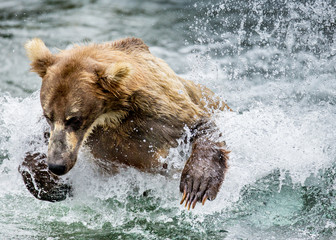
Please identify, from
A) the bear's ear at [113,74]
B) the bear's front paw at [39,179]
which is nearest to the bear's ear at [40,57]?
the bear's ear at [113,74]

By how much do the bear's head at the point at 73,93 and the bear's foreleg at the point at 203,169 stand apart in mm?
918

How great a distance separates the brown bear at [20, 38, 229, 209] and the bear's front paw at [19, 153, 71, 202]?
0.01m

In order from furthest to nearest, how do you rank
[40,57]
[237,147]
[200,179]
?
[237,147], [200,179], [40,57]

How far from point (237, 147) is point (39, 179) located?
2226mm

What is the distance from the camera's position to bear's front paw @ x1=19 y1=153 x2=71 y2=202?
5.48 metres

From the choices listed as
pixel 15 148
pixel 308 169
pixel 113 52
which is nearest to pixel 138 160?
pixel 113 52

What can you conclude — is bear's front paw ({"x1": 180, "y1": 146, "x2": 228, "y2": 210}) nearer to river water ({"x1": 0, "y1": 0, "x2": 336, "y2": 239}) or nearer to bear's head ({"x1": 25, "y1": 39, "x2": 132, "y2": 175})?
river water ({"x1": 0, "y1": 0, "x2": 336, "y2": 239})

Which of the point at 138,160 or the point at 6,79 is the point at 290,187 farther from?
the point at 6,79

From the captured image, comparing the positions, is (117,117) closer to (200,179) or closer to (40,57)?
(40,57)

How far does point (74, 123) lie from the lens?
450 centimetres

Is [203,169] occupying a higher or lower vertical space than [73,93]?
lower

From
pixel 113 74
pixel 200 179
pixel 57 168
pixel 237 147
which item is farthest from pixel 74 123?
pixel 237 147

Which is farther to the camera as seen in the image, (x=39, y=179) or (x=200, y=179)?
(x=39, y=179)

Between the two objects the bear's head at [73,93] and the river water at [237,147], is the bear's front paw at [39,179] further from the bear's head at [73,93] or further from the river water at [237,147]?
the bear's head at [73,93]
